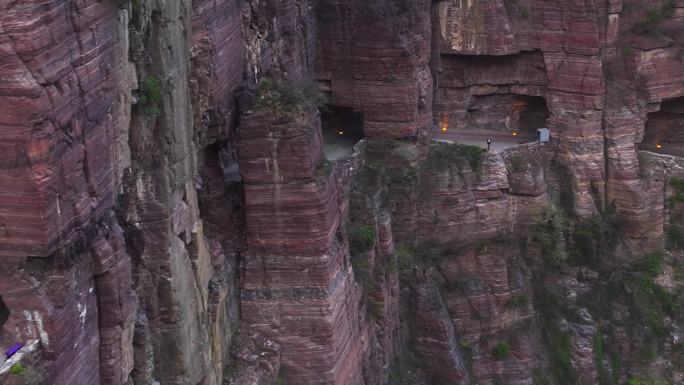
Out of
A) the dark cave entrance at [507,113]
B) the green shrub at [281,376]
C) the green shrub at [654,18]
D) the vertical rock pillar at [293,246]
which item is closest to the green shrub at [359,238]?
the vertical rock pillar at [293,246]

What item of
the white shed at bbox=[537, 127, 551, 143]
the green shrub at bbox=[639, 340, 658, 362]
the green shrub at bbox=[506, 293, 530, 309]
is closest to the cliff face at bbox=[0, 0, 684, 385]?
the green shrub at bbox=[639, 340, 658, 362]

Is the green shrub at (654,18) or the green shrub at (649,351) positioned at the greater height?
the green shrub at (654,18)

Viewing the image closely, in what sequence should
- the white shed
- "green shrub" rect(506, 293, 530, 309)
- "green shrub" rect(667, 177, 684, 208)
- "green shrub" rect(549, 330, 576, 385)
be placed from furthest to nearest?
"green shrub" rect(667, 177, 684, 208) < the white shed < "green shrub" rect(549, 330, 576, 385) < "green shrub" rect(506, 293, 530, 309)

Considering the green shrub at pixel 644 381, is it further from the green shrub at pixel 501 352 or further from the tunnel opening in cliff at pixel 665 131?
the tunnel opening in cliff at pixel 665 131

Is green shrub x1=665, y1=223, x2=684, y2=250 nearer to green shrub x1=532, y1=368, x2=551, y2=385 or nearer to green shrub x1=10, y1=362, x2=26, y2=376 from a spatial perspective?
green shrub x1=532, y1=368, x2=551, y2=385

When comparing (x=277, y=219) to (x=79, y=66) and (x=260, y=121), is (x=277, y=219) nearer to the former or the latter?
(x=260, y=121)

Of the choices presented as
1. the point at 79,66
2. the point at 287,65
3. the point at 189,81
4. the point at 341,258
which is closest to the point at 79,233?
the point at 79,66
